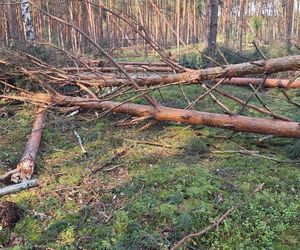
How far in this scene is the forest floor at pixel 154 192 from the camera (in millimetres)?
3314

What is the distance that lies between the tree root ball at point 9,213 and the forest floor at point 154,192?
0.07 meters

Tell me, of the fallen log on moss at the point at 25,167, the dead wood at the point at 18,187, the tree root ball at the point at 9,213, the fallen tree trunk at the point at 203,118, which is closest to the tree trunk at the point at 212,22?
the fallen tree trunk at the point at 203,118

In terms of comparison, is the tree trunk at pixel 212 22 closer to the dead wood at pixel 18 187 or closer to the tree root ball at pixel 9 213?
the dead wood at pixel 18 187

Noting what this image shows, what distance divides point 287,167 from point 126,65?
5323 mm

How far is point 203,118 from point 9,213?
9.77ft

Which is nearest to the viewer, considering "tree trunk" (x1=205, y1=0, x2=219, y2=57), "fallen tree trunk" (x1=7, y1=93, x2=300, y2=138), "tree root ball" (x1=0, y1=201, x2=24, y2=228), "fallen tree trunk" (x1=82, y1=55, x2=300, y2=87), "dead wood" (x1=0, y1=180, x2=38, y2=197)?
"tree root ball" (x1=0, y1=201, x2=24, y2=228)

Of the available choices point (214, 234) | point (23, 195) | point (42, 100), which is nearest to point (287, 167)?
point (214, 234)

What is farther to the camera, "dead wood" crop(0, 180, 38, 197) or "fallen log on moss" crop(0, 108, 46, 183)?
"fallen log on moss" crop(0, 108, 46, 183)

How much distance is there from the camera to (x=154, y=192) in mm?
4008

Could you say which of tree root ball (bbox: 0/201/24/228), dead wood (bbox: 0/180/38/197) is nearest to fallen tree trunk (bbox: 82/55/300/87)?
dead wood (bbox: 0/180/38/197)

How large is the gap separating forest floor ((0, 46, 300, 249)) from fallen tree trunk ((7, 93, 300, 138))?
1.31ft

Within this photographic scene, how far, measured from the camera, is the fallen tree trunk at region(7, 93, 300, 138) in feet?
15.0

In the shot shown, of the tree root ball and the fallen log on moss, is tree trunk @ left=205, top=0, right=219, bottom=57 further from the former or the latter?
the tree root ball

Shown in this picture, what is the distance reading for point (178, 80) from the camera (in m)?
4.97
